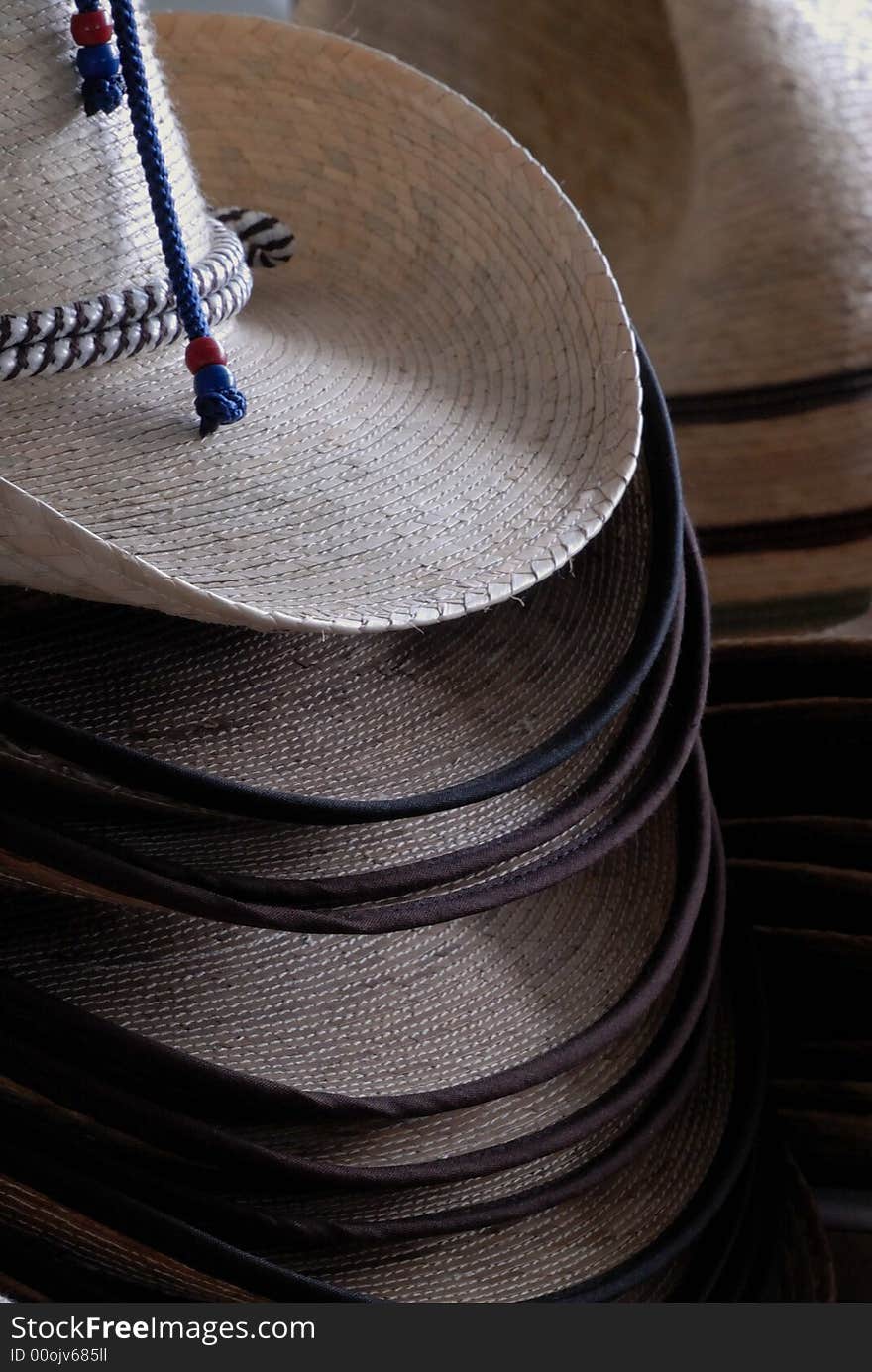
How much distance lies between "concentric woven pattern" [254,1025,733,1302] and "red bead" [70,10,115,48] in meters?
0.45

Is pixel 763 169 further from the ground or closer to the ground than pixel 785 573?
further from the ground

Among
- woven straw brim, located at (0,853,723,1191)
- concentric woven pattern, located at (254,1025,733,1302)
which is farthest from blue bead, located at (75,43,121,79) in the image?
concentric woven pattern, located at (254,1025,733,1302)

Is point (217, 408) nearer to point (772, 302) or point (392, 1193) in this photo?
point (392, 1193)

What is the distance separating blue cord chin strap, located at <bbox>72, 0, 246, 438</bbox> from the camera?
1.66ft

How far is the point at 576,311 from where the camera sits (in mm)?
618

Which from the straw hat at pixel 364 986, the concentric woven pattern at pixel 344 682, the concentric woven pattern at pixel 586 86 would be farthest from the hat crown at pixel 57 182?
the concentric woven pattern at pixel 586 86

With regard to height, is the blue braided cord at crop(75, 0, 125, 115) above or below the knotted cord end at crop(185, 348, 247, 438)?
above

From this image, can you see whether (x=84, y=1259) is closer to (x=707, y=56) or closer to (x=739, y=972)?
(x=739, y=972)

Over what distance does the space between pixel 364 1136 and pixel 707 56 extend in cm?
68

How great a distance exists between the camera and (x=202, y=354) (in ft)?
1.74

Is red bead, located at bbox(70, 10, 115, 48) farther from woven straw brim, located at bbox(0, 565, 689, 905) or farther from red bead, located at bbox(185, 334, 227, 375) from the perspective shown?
woven straw brim, located at bbox(0, 565, 689, 905)

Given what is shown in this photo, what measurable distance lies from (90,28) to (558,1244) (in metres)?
0.50

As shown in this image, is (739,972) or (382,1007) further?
(739,972)

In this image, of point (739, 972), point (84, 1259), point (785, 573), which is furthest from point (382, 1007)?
point (785, 573)
